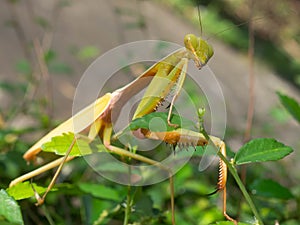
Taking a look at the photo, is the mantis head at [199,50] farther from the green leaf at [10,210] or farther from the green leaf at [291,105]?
the green leaf at [10,210]

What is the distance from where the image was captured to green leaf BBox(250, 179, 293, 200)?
3.38 ft

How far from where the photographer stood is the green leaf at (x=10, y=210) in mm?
624

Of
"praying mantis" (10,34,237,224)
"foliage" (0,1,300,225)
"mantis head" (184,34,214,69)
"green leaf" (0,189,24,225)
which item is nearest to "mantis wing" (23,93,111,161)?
"praying mantis" (10,34,237,224)

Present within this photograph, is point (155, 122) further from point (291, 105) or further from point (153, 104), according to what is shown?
point (291, 105)

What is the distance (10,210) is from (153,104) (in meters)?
0.44

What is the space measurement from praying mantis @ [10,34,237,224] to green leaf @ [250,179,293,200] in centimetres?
18

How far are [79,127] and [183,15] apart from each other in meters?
4.30

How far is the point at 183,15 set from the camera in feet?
17.4

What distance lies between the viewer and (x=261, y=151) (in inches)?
30.2

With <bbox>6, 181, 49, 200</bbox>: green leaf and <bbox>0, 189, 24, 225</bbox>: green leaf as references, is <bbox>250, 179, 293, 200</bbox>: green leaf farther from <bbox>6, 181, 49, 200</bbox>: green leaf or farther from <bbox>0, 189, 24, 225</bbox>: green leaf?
<bbox>0, 189, 24, 225</bbox>: green leaf

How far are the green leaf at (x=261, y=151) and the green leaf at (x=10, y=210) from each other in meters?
0.30

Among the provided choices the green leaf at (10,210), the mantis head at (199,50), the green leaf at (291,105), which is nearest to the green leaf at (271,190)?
the green leaf at (291,105)

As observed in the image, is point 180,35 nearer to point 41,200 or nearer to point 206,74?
point 206,74

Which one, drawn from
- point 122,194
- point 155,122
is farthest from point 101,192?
point 155,122
